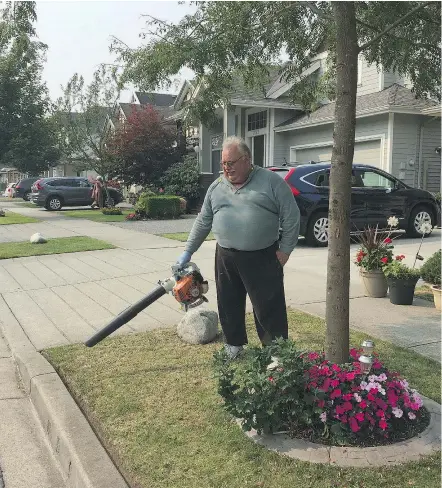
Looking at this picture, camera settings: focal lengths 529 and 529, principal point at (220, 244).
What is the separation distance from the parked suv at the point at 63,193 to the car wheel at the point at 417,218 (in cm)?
1628

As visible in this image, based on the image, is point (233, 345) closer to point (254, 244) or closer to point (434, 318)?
point (254, 244)

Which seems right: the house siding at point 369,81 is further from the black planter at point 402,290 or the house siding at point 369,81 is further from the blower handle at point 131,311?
the blower handle at point 131,311

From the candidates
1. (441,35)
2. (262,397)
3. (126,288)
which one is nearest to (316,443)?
(262,397)

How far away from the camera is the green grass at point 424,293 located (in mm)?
6586

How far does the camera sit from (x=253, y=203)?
11.8 feet

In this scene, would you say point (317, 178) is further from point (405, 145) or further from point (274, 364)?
point (274, 364)

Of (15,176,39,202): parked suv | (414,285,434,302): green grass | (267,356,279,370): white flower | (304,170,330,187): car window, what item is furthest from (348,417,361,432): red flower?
(15,176,39,202): parked suv

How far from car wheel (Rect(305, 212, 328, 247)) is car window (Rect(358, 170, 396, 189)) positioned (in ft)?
3.77

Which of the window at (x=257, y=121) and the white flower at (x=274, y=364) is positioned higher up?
the window at (x=257, y=121)

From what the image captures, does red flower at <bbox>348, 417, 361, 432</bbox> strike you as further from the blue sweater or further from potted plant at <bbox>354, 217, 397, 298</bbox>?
potted plant at <bbox>354, 217, 397, 298</bbox>

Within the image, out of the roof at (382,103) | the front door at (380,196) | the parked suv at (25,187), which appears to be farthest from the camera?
the parked suv at (25,187)

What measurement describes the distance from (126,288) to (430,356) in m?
4.40

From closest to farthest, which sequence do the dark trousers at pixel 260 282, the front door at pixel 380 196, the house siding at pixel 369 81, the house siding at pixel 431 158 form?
the dark trousers at pixel 260 282 → the front door at pixel 380 196 → the house siding at pixel 431 158 → the house siding at pixel 369 81

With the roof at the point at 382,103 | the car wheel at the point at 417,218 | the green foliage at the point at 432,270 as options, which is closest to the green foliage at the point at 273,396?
the green foliage at the point at 432,270
